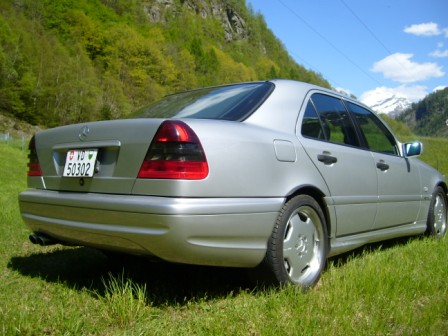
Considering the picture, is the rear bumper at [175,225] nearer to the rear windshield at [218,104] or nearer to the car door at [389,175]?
the rear windshield at [218,104]

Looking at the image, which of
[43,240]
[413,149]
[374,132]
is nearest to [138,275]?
[43,240]

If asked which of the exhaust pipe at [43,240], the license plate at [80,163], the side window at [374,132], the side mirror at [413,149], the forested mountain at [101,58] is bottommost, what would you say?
the exhaust pipe at [43,240]

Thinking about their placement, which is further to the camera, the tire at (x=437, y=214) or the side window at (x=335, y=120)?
the tire at (x=437, y=214)

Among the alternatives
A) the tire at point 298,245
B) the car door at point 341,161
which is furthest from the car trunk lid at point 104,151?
the car door at point 341,161

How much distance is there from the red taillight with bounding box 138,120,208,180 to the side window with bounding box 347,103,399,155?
1.96m

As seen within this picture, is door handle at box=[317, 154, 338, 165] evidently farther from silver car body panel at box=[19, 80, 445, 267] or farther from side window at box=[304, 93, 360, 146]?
side window at box=[304, 93, 360, 146]

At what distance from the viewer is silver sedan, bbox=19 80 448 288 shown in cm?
219

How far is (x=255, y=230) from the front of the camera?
237 cm

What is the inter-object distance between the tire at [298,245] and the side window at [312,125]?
1.58 feet

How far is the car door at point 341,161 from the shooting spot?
295 centimetres

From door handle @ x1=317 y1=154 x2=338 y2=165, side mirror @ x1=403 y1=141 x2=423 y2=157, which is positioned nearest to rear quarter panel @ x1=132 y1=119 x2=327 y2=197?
door handle @ x1=317 y1=154 x2=338 y2=165

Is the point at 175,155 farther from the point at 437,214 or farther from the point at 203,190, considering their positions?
the point at 437,214

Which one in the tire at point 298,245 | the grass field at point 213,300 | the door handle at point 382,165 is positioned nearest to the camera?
the grass field at point 213,300

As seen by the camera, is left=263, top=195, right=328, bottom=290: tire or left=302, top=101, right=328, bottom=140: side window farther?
left=302, top=101, right=328, bottom=140: side window
